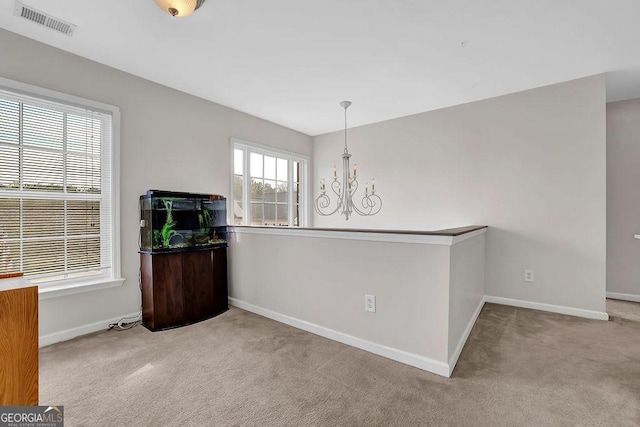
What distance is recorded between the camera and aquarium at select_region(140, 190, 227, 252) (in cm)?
272

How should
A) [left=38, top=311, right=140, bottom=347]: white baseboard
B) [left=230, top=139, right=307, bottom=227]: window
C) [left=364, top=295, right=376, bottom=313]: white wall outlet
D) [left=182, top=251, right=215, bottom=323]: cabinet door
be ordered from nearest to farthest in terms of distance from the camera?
[left=364, top=295, right=376, bottom=313]: white wall outlet
[left=38, top=311, right=140, bottom=347]: white baseboard
[left=182, top=251, right=215, bottom=323]: cabinet door
[left=230, top=139, right=307, bottom=227]: window

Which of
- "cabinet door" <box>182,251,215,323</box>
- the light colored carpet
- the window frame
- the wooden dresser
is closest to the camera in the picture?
the wooden dresser

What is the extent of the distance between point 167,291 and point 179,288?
0.36 ft

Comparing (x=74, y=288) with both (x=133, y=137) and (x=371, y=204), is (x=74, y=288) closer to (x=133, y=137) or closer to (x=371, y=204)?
(x=133, y=137)

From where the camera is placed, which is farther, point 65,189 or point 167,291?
point 167,291

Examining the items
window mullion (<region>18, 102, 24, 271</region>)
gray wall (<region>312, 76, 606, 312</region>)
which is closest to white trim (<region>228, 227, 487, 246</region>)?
gray wall (<region>312, 76, 606, 312</region>)

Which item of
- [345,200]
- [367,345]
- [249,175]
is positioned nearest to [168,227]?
[249,175]

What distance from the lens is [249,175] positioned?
4219mm

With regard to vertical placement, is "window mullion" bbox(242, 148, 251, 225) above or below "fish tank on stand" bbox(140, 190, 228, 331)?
above

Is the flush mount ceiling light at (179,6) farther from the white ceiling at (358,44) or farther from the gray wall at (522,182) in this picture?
the gray wall at (522,182)

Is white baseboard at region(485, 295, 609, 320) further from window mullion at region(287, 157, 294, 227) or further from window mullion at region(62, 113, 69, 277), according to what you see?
window mullion at region(62, 113, 69, 277)

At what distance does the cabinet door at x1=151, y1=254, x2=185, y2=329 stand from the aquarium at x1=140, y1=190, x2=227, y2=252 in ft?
0.39

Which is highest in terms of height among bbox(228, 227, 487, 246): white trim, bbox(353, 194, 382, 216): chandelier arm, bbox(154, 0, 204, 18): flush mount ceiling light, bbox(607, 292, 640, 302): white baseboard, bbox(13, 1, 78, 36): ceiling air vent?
bbox(13, 1, 78, 36): ceiling air vent

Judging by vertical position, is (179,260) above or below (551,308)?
above
